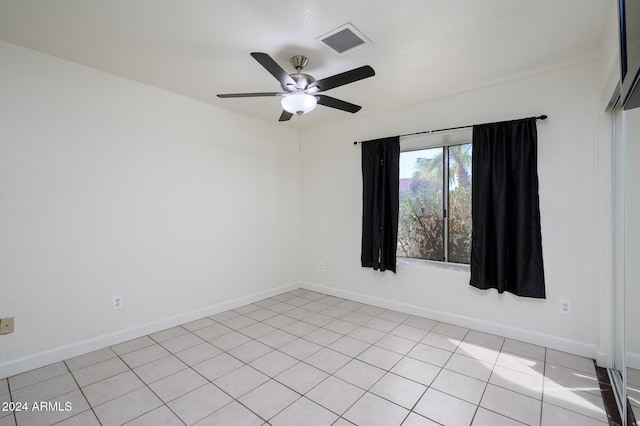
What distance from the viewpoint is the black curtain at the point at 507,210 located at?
264 cm

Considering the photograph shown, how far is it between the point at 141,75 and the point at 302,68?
1539 mm

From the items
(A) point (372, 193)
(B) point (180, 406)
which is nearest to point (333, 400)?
(B) point (180, 406)

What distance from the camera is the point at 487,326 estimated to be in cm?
294

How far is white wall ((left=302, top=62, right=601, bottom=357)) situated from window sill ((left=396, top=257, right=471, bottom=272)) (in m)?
0.09

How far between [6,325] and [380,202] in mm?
3549

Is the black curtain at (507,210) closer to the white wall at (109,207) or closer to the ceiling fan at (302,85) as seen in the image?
the ceiling fan at (302,85)

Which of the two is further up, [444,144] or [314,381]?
[444,144]

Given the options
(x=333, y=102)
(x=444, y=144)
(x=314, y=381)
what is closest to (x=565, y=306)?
(x=444, y=144)

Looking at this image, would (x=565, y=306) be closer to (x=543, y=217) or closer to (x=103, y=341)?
(x=543, y=217)

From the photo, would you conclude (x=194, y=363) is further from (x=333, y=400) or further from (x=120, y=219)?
(x=120, y=219)

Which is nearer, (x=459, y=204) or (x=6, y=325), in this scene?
(x=6, y=325)

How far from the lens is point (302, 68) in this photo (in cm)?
248

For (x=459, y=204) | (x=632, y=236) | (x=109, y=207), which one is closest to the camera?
(x=632, y=236)

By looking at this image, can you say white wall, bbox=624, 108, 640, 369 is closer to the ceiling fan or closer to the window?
→ the window
